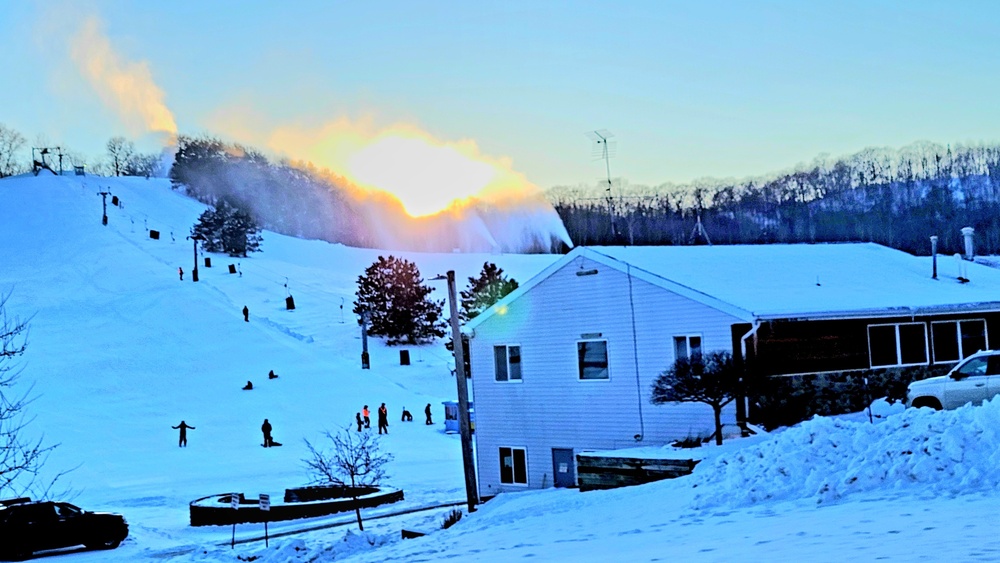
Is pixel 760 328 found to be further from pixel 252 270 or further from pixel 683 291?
pixel 252 270

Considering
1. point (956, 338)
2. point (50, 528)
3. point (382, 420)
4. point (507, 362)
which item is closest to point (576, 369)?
point (507, 362)

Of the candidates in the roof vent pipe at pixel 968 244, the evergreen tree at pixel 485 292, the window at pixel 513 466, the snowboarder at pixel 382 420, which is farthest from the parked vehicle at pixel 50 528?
the evergreen tree at pixel 485 292

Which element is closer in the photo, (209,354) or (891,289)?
(891,289)

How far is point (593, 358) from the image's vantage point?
27.9m

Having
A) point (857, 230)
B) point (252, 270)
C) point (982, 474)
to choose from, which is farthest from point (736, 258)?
point (857, 230)

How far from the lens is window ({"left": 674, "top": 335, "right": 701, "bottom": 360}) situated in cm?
2525

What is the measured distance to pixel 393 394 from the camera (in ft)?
178

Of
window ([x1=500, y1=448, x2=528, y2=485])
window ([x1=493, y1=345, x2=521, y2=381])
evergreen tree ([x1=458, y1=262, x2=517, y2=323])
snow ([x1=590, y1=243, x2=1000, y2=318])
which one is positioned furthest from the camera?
evergreen tree ([x1=458, y1=262, x2=517, y2=323])

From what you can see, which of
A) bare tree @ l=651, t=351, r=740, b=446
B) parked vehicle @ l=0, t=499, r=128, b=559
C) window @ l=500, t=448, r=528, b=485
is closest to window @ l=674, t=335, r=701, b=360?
bare tree @ l=651, t=351, r=740, b=446

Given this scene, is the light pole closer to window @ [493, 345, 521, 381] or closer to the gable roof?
window @ [493, 345, 521, 381]

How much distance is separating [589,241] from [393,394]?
72.2 metres

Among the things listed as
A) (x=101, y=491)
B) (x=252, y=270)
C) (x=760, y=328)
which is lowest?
(x=101, y=491)

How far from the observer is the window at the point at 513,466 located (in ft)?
96.7

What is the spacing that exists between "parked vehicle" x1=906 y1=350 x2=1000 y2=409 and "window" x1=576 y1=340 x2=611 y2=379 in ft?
27.2
